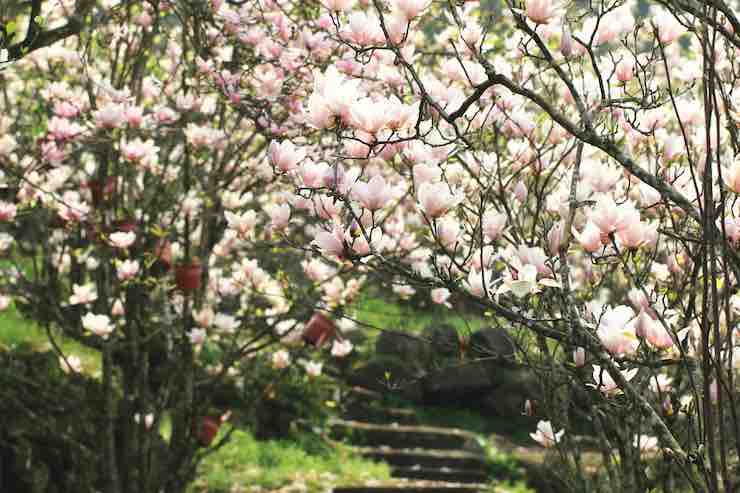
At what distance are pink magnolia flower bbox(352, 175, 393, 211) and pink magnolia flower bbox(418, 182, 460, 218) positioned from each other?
0.23 feet

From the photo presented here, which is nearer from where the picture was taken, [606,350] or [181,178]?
[606,350]

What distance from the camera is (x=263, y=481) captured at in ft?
21.7

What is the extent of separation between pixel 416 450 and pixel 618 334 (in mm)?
7018

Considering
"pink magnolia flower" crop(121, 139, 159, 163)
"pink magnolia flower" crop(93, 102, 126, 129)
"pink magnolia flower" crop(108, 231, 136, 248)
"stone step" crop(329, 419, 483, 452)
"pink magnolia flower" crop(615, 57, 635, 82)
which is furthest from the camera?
"stone step" crop(329, 419, 483, 452)

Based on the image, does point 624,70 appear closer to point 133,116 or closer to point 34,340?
point 133,116

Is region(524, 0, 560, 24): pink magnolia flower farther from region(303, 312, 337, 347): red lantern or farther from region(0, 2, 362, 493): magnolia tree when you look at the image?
region(303, 312, 337, 347): red lantern

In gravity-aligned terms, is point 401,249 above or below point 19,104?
below

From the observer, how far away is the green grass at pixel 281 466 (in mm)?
6559

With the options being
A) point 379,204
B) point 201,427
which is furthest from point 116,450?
point 379,204

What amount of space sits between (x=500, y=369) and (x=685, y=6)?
32.7 feet

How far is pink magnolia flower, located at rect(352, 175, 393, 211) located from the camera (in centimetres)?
170

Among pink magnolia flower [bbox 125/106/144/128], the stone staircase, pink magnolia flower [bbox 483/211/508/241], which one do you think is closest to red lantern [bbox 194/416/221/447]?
pink magnolia flower [bbox 125/106/144/128]

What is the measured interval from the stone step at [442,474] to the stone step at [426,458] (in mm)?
98

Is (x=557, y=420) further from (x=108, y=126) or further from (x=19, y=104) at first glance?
(x=19, y=104)
